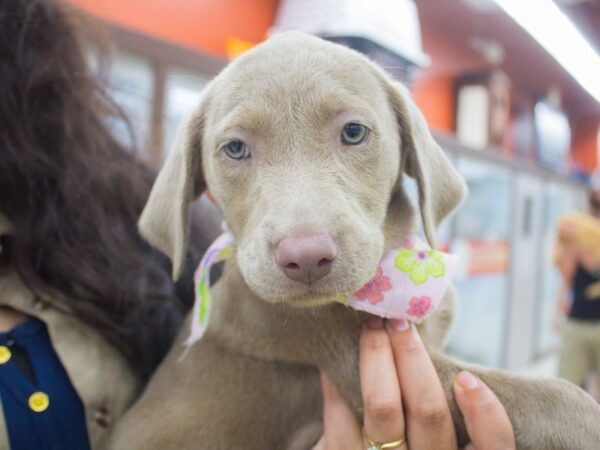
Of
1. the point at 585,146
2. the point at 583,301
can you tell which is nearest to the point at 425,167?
the point at 583,301

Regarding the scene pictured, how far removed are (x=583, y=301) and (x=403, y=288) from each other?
3685 mm

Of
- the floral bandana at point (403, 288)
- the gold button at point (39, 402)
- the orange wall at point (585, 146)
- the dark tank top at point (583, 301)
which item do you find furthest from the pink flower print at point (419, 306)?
A: the orange wall at point (585, 146)

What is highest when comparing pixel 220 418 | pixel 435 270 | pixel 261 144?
pixel 261 144

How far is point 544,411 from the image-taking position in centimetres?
101

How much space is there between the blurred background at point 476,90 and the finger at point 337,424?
0.83m

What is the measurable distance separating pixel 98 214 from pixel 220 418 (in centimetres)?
59

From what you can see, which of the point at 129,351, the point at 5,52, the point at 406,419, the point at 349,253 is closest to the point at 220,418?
the point at 129,351

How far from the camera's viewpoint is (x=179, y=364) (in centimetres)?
128

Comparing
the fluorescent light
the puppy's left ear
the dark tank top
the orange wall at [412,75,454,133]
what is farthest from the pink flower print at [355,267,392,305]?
the orange wall at [412,75,454,133]

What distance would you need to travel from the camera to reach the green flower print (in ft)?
3.63

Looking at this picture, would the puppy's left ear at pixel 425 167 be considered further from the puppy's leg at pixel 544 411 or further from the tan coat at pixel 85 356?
the tan coat at pixel 85 356

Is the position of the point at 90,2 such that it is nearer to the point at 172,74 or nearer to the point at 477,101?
the point at 172,74

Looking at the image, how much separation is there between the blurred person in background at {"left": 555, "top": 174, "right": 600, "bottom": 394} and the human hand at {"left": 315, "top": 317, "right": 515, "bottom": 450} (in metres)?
3.03

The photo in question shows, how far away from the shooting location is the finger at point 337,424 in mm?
1073
